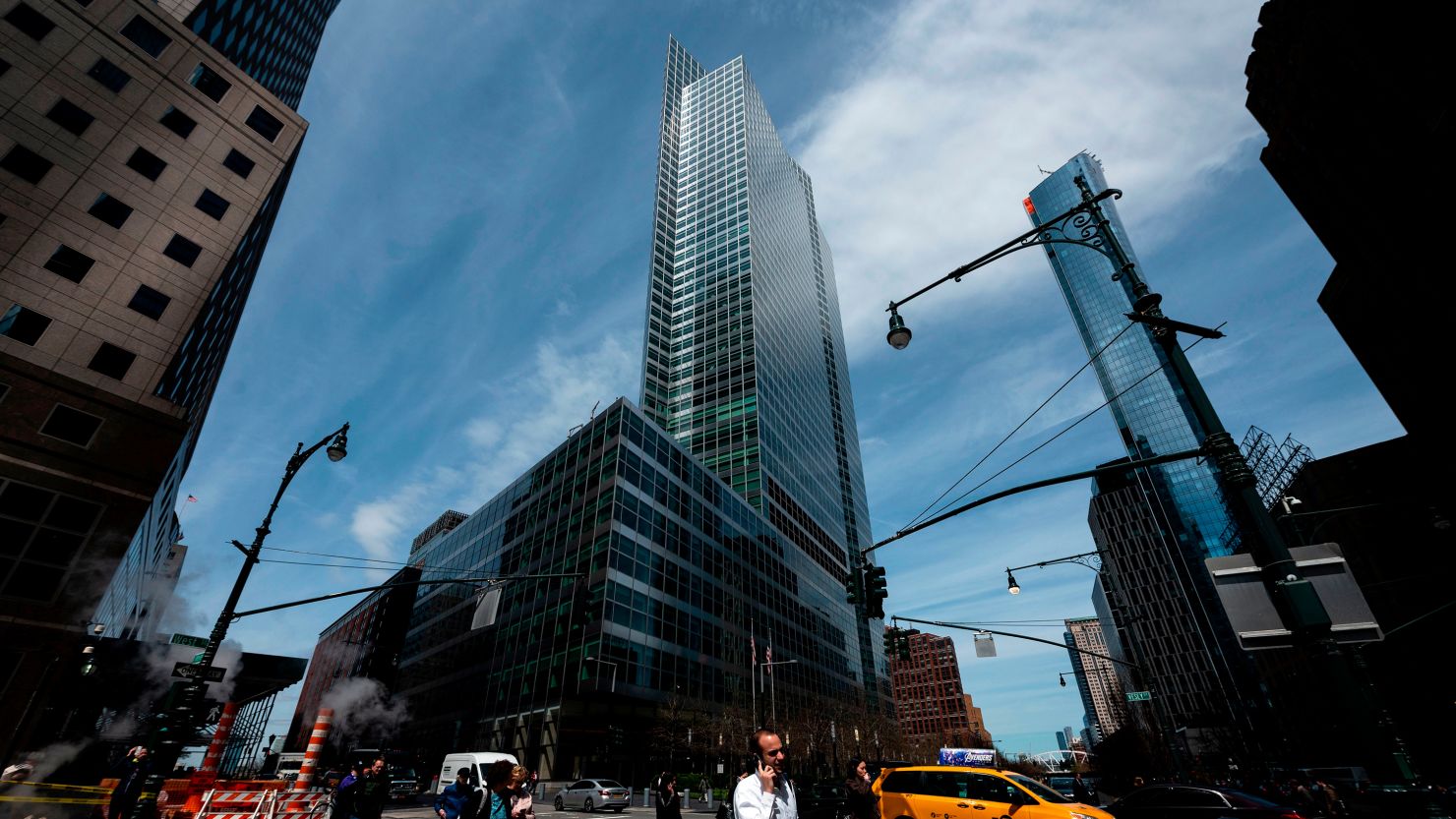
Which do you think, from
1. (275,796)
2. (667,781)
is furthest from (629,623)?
(667,781)

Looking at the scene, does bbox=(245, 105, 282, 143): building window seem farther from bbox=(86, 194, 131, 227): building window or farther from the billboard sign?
the billboard sign

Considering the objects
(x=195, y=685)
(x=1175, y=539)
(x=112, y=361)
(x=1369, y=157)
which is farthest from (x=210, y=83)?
(x=1175, y=539)

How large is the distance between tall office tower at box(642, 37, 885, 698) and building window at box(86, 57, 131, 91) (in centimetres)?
6238

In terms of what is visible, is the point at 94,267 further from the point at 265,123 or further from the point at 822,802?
the point at 822,802

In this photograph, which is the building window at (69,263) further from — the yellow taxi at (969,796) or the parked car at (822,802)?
the yellow taxi at (969,796)

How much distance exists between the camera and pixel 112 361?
85.4 ft

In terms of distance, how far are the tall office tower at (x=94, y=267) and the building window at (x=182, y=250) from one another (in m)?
0.06

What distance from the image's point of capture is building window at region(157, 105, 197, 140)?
31.0 m

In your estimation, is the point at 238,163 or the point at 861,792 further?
the point at 238,163

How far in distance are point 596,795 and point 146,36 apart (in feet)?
154

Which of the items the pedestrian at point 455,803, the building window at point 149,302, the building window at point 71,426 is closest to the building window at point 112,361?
the building window at point 149,302

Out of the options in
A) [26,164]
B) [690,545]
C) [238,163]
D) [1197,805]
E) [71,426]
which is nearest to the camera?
[1197,805]

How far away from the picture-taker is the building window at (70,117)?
88.8 ft

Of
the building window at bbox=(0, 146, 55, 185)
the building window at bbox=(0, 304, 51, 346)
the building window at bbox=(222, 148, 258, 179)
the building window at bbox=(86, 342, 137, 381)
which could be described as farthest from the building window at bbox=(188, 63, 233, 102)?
the building window at bbox=(86, 342, 137, 381)
